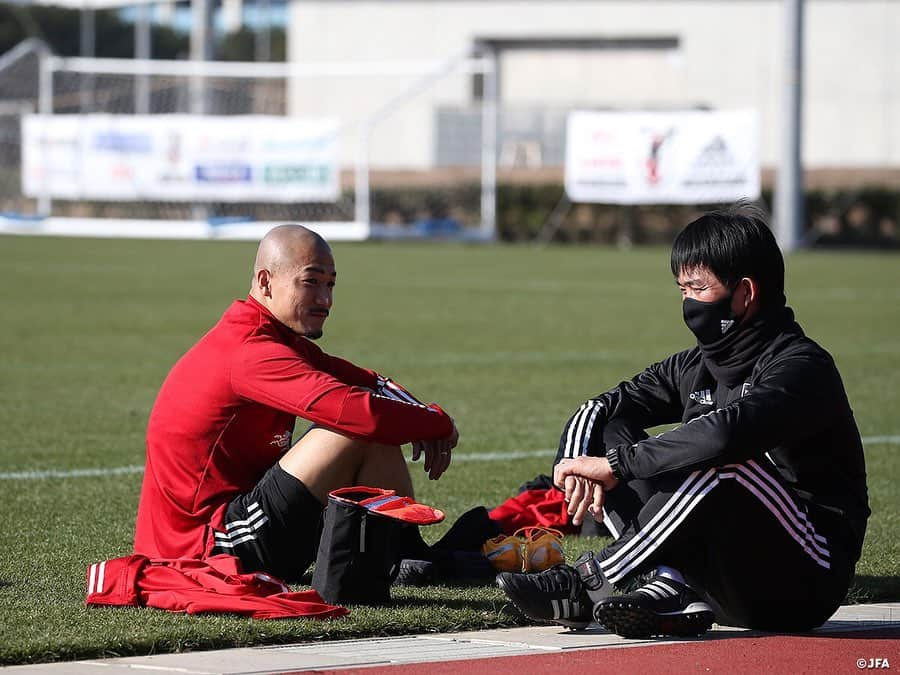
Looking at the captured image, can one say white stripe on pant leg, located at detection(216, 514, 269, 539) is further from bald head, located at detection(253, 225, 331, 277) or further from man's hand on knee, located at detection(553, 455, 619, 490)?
man's hand on knee, located at detection(553, 455, 619, 490)

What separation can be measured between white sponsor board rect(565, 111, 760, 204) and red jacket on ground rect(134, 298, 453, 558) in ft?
80.1

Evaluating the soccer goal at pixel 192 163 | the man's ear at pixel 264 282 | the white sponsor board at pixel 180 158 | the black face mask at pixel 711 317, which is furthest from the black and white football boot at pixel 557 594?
the white sponsor board at pixel 180 158

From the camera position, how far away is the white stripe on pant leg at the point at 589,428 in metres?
5.23

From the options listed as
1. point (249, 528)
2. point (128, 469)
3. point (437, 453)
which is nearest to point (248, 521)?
point (249, 528)

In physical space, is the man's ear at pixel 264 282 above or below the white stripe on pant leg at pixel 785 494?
above

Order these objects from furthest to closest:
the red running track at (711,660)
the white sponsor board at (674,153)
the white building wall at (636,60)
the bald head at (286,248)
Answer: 1. the white building wall at (636,60)
2. the white sponsor board at (674,153)
3. the bald head at (286,248)
4. the red running track at (711,660)

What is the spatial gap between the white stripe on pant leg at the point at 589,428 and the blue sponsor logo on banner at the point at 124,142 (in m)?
27.6

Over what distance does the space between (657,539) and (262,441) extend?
4.53 feet

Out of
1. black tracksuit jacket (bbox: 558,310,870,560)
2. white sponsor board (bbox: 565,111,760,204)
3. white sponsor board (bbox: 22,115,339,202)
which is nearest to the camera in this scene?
black tracksuit jacket (bbox: 558,310,870,560)

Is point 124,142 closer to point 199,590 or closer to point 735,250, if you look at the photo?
point 199,590

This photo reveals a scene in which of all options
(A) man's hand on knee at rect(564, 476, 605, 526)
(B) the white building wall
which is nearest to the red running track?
(A) man's hand on knee at rect(564, 476, 605, 526)

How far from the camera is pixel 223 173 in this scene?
3166cm

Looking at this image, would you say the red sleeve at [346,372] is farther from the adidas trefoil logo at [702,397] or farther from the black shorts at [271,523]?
the adidas trefoil logo at [702,397]

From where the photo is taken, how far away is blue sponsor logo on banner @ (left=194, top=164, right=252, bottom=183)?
103 feet
